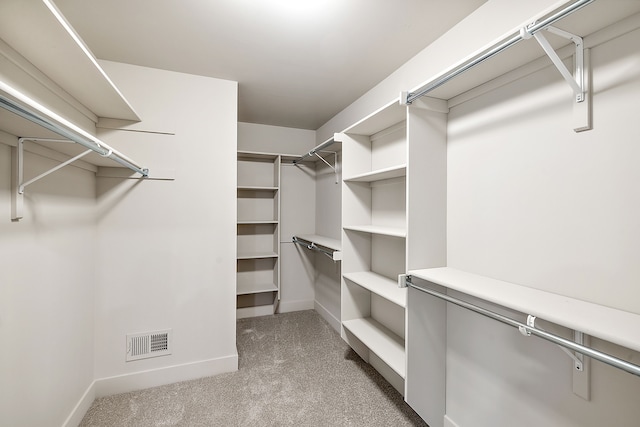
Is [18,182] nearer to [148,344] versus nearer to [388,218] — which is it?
[148,344]

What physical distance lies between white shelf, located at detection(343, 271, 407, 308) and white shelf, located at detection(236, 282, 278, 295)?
1473 mm

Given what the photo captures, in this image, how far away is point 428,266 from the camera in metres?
1.57

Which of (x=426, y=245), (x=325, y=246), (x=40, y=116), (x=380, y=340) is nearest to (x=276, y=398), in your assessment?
(x=380, y=340)

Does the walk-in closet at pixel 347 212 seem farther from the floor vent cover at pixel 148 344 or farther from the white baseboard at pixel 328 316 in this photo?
the white baseboard at pixel 328 316

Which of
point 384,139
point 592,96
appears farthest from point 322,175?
point 592,96

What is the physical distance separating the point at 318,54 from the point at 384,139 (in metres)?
0.78

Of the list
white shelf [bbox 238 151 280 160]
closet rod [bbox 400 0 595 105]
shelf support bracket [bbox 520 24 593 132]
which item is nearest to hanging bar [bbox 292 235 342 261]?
white shelf [bbox 238 151 280 160]

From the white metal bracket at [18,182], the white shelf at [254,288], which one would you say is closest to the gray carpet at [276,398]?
the white shelf at [254,288]

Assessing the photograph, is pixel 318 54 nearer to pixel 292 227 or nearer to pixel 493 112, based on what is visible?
pixel 493 112

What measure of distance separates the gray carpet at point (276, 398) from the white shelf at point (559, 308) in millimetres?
1113

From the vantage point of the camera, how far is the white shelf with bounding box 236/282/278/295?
328 centimetres

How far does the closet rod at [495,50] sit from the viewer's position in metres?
0.81

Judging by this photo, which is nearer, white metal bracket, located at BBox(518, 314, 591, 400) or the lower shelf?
white metal bracket, located at BBox(518, 314, 591, 400)

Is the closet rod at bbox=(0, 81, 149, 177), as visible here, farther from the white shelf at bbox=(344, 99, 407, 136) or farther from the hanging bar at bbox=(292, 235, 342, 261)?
the hanging bar at bbox=(292, 235, 342, 261)
